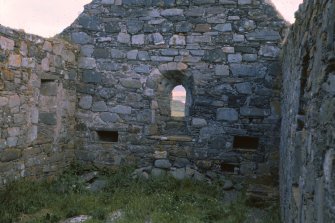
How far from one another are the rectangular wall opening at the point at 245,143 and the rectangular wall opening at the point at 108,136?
2400 millimetres

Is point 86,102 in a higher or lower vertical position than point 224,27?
lower

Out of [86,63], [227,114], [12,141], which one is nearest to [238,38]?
[227,114]

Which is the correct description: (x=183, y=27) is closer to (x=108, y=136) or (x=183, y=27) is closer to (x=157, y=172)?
(x=108, y=136)

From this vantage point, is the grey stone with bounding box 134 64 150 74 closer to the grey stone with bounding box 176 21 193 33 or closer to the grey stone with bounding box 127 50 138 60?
the grey stone with bounding box 127 50 138 60

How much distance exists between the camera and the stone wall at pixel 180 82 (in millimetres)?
6609

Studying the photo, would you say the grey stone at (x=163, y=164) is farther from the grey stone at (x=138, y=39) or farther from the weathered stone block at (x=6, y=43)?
the weathered stone block at (x=6, y=43)

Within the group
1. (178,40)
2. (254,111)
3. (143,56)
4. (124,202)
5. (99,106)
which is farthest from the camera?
(99,106)

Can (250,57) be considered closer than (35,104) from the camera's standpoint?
No

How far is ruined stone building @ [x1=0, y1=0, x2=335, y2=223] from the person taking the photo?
6.42 m

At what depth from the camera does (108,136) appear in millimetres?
7305

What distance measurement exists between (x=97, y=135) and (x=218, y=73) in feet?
8.90

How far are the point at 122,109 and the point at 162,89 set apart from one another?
0.89 m

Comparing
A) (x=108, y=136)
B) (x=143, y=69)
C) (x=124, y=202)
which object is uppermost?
(x=143, y=69)

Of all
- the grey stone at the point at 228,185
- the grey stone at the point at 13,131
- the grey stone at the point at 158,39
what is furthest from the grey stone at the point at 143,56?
the grey stone at the point at 228,185
